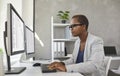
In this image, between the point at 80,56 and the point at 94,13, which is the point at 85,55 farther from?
the point at 94,13

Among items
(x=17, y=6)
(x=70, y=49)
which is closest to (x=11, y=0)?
(x=17, y=6)

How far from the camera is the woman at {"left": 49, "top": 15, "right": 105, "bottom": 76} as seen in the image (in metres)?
1.69

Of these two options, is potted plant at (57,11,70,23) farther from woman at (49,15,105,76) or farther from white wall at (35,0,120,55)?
woman at (49,15,105,76)

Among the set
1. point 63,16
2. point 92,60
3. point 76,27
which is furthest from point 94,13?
point 92,60

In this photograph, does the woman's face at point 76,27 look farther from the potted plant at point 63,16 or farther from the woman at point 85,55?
the potted plant at point 63,16

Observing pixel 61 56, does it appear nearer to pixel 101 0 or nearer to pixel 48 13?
pixel 48 13

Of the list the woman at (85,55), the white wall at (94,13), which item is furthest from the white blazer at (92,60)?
the white wall at (94,13)

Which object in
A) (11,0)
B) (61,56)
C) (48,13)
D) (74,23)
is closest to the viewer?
Answer: (74,23)

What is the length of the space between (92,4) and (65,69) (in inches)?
114

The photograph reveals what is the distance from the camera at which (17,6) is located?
10.9ft

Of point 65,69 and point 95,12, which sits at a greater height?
point 95,12

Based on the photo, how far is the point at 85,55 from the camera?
203cm

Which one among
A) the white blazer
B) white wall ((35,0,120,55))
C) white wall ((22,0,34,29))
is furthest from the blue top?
white wall ((35,0,120,55))

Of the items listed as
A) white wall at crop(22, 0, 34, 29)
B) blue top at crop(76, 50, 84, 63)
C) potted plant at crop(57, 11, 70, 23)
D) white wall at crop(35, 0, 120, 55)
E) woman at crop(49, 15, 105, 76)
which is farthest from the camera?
white wall at crop(35, 0, 120, 55)
